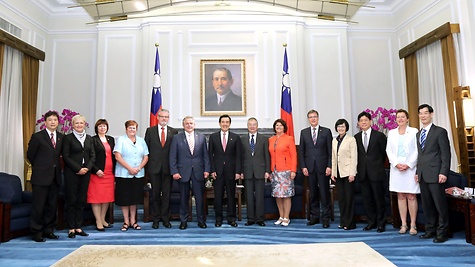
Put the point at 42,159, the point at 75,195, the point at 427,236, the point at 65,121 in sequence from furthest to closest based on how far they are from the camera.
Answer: the point at 65,121
the point at 75,195
the point at 42,159
the point at 427,236

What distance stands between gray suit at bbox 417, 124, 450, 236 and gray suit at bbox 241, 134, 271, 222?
182 centimetres

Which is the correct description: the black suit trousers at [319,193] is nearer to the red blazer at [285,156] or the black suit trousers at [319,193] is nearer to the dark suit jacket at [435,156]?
the red blazer at [285,156]

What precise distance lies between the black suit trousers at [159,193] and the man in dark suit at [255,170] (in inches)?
39.2

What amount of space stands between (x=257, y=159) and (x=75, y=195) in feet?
7.40

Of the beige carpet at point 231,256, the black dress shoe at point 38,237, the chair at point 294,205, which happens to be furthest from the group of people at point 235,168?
the beige carpet at point 231,256

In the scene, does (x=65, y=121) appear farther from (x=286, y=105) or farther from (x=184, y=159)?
(x=286, y=105)

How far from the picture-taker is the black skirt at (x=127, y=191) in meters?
4.34

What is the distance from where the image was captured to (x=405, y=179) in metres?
3.94

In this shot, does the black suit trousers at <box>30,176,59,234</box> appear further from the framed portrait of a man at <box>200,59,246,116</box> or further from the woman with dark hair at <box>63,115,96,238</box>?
the framed portrait of a man at <box>200,59,246,116</box>

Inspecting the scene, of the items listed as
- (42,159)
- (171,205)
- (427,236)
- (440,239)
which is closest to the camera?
(440,239)

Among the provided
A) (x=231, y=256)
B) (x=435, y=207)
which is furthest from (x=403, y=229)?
(x=231, y=256)

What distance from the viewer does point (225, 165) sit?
4.57 meters

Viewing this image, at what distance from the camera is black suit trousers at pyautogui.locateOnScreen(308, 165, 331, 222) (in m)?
4.49

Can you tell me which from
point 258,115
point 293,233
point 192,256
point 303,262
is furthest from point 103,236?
point 258,115
